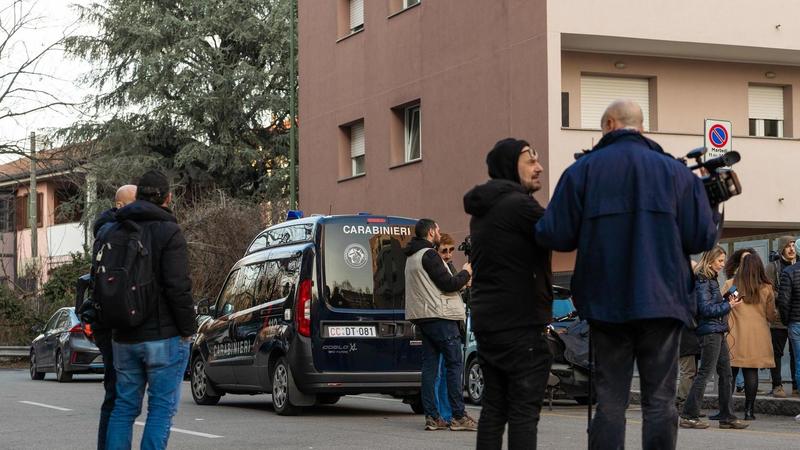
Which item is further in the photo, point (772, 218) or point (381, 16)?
point (381, 16)

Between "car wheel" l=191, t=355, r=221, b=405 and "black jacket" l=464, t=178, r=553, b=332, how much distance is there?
33.6 feet

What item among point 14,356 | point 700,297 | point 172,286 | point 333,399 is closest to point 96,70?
point 14,356

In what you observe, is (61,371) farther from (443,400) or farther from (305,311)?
(443,400)

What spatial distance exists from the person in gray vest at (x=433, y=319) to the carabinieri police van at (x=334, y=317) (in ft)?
5.74

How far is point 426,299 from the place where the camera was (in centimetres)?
1250

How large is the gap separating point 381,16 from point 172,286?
22.3 m

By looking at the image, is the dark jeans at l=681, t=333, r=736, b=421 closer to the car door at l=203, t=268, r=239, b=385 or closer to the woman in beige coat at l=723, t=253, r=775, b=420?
the woman in beige coat at l=723, t=253, r=775, b=420

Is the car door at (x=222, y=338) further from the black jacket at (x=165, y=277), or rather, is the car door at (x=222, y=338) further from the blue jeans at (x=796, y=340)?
the black jacket at (x=165, y=277)

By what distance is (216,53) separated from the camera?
148 ft

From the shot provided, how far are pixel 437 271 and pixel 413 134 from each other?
1726 centimetres

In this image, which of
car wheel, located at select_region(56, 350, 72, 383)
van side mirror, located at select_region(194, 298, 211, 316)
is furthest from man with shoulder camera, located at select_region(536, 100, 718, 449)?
car wheel, located at select_region(56, 350, 72, 383)

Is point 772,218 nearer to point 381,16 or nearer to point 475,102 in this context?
point 475,102

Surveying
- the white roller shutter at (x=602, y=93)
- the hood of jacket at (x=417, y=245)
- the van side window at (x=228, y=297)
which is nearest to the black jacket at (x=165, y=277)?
the hood of jacket at (x=417, y=245)

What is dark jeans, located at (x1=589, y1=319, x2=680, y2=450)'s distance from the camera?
6.25m
